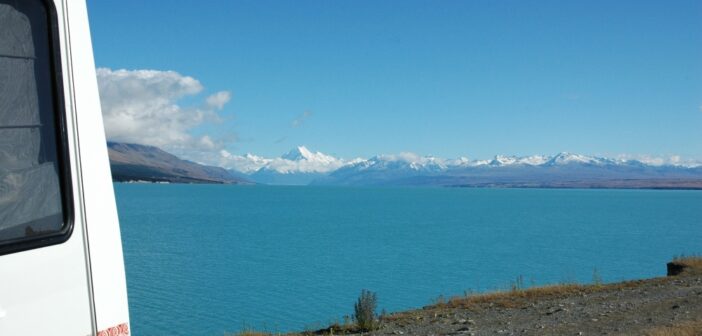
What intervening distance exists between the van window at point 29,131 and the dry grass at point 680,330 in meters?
8.70

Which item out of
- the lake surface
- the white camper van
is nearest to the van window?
the white camper van

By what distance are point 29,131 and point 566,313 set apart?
11296mm

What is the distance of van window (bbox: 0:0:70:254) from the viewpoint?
243 cm

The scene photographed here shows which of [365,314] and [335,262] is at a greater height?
[365,314]

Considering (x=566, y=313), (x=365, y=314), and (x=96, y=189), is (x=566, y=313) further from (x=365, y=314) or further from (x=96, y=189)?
(x=96, y=189)

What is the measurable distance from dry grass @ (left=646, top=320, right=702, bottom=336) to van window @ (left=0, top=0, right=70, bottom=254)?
342 inches

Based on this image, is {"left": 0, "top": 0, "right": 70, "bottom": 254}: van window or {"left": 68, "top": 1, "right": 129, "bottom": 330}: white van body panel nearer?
{"left": 0, "top": 0, "right": 70, "bottom": 254}: van window

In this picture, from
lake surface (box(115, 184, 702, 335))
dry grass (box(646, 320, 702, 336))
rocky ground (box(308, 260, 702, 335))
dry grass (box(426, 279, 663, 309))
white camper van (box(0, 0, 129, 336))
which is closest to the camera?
white camper van (box(0, 0, 129, 336))

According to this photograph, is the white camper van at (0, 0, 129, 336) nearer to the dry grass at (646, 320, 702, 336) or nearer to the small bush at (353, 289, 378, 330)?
the dry grass at (646, 320, 702, 336)

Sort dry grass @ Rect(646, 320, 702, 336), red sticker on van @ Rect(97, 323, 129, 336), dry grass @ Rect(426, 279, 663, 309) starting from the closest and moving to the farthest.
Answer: red sticker on van @ Rect(97, 323, 129, 336), dry grass @ Rect(646, 320, 702, 336), dry grass @ Rect(426, 279, 663, 309)

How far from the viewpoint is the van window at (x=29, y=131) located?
2432mm

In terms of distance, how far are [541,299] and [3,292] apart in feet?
45.5

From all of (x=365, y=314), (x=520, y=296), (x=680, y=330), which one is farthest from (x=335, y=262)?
(x=680, y=330)

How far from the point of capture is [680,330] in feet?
30.6
